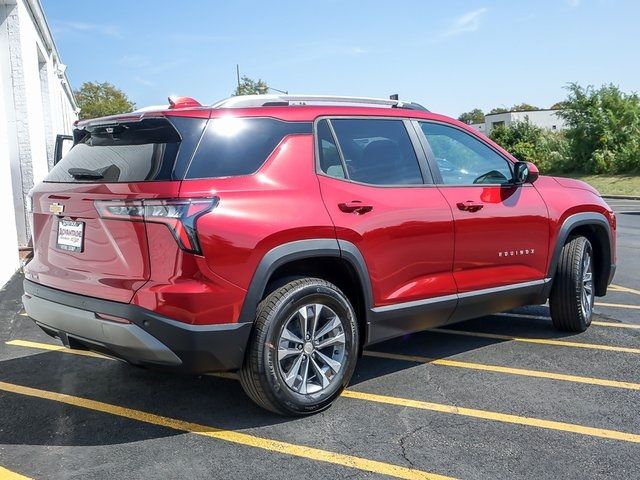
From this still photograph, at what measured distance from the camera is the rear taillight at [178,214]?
3.29 meters

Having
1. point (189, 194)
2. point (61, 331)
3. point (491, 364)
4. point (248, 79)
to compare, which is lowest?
point (491, 364)

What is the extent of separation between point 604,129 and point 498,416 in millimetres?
35140

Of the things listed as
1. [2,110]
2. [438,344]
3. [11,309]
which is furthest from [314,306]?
[2,110]

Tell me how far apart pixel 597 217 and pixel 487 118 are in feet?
264

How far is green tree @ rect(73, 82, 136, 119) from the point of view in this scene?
66.8 metres

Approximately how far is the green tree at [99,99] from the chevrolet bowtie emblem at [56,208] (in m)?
65.2

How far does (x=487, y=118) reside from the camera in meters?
82.4

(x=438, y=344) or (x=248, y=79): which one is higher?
(x=248, y=79)

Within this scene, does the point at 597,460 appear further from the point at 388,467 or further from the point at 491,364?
the point at 491,364

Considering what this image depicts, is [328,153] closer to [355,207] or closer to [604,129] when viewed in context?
[355,207]

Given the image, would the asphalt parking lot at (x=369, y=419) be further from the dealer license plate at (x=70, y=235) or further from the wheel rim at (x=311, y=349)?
the dealer license plate at (x=70, y=235)

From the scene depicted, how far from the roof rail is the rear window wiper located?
749mm

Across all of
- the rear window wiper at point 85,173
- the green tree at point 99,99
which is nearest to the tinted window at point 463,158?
the rear window wiper at point 85,173

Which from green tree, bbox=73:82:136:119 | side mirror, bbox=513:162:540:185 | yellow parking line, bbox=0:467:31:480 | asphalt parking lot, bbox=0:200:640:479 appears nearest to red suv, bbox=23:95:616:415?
side mirror, bbox=513:162:540:185
